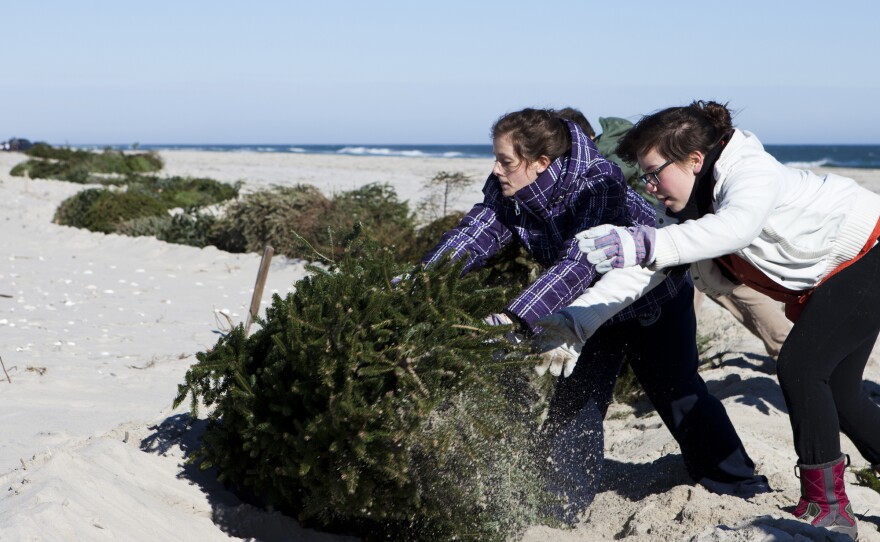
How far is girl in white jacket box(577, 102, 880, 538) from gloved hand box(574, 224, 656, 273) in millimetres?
394

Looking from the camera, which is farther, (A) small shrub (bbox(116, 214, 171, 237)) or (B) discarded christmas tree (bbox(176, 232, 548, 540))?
(A) small shrub (bbox(116, 214, 171, 237))

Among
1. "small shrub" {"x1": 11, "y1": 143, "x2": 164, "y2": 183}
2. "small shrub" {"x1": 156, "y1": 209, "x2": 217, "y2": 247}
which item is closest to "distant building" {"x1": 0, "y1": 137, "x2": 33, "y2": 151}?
"small shrub" {"x1": 11, "y1": 143, "x2": 164, "y2": 183}

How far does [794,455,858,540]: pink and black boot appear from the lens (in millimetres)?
3102

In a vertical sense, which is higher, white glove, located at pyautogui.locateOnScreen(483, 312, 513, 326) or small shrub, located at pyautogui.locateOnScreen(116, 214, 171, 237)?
white glove, located at pyautogui.locateOnScreen(483, 312, 513, 326)

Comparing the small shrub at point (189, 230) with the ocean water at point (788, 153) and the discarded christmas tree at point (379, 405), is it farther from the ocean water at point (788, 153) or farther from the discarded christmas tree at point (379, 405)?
the ocean water at point (788, 153)

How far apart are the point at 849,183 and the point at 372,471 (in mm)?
1913

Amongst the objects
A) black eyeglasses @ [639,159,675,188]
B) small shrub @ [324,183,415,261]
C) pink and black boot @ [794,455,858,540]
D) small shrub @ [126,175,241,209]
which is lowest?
small shrub @ [126,175,241,209]

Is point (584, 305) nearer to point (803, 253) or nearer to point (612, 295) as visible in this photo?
point (612, 295)

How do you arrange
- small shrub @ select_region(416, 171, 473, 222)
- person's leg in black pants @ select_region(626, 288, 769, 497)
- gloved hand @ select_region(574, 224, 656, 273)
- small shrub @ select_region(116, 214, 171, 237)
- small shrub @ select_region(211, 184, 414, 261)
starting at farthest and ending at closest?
small shrub @ select_region(116, 214, 171, 237)
small shrub @ select_region(211, 184, 414, 261)
small shrub @ select_region(416, 171, 473, 222)
person's leg in black pants @ select_region(626, 288, 769, 497)
gloved hand @ select_region(574, 224, 656, 273)

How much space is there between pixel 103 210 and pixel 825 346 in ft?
37.5

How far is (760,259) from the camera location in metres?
3.01

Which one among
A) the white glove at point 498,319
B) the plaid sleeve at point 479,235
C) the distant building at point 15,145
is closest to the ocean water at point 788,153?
the distant building at point 15,145

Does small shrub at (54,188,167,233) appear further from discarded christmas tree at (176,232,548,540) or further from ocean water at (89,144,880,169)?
ocean water at (89,144,880,169)

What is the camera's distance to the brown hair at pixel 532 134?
348 cm
